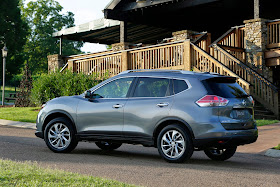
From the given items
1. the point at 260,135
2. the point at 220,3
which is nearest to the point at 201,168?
the point at 260,135

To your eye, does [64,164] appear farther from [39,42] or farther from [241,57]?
[39,42]

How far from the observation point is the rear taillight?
8.50m

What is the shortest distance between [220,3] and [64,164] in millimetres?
17582

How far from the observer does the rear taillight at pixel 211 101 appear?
850 cm

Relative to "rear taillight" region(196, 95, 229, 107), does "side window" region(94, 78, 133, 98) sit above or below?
above

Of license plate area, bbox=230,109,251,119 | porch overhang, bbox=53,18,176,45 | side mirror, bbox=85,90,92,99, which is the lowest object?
license plate area, bbox=230,109,251,119

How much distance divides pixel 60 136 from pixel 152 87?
2.39 meters

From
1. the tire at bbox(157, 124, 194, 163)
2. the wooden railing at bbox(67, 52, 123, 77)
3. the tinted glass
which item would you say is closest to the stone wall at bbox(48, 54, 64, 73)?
the wooden railing at bbox(67, 52, 123, 77)

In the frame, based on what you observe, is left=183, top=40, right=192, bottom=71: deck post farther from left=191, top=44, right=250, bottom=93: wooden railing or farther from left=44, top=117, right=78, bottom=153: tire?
left=44, top=117, right=78, bottom=153: tire

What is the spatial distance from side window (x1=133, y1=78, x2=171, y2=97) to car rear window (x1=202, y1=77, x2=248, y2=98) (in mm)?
827

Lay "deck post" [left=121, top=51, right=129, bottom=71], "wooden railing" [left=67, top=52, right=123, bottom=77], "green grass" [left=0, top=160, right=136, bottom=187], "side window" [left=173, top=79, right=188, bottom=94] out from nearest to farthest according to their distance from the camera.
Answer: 1. "green grass" [left=0, top=160, right=136, bottom=187]
2. "side window" [left=173, top=79, right=188, bottom=94]
3. "deck post" [left=121, top=51, right=129, bottom=71]
4. "wooden railing" [left=67, top=52, right=123, bottom=77]

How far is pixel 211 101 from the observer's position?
28.0 ft

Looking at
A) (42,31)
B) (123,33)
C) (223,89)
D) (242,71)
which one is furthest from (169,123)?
(42,31)

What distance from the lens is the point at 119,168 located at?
8.09m
